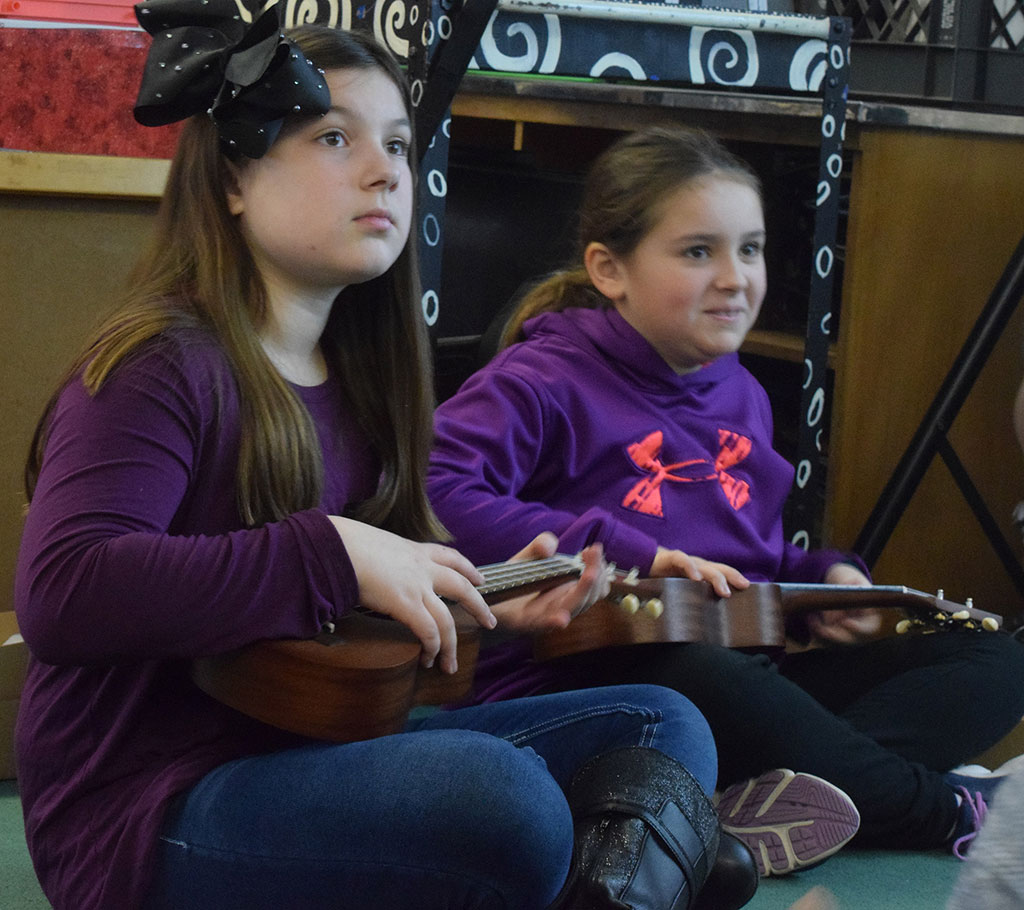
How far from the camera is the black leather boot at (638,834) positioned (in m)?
1.02

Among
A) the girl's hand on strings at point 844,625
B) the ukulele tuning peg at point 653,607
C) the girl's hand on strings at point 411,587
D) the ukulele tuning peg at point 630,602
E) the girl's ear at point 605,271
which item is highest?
the girl's ear at point 605,271

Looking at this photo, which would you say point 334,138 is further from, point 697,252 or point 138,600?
point 697,252

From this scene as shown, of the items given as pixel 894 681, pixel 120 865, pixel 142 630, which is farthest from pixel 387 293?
pixel 894 681

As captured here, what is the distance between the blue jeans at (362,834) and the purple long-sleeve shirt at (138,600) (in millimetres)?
34

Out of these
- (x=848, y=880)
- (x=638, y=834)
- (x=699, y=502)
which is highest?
(x=699, y=502)

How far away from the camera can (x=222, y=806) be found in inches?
→ 36.9

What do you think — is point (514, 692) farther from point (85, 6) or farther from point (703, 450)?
point (85, 6)

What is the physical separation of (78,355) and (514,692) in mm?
641

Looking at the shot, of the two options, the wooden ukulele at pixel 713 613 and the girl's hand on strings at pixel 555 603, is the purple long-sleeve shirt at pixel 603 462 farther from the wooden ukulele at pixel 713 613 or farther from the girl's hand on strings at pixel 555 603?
the girl's hand on strings at pixel 555 603

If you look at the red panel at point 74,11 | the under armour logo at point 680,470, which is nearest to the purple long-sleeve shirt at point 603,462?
the under armour logo at point 680,470

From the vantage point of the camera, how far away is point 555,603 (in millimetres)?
1155

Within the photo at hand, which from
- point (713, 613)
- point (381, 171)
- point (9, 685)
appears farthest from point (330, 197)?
point (9, 685)

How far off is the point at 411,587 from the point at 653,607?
41 centimetres

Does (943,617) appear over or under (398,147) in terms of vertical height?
under
